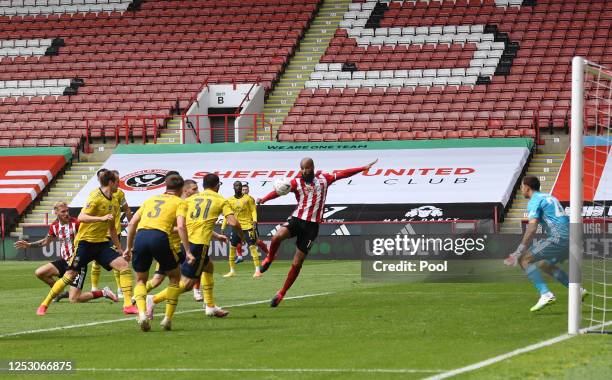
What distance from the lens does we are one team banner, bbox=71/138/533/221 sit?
125 feet

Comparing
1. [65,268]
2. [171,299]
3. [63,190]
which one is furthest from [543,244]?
[63,190]

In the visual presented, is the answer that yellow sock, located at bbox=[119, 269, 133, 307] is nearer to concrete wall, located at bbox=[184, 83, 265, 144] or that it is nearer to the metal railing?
the metal railing

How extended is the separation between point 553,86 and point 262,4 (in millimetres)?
14617

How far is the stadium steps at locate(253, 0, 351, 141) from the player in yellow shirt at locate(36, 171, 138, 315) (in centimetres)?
2794

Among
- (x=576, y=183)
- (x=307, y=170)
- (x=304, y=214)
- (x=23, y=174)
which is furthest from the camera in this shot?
(x=23, y=174)

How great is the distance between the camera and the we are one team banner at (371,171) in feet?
125

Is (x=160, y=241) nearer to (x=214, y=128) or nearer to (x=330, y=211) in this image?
(x=330, y=211)

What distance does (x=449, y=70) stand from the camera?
45875 millimetres

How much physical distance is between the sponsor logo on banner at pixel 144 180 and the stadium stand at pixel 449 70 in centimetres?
476

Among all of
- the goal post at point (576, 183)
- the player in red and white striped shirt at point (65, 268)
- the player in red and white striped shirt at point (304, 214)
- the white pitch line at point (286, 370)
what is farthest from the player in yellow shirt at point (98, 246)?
the goal post at point (576, 183)

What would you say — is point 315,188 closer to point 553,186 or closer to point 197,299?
point 197,299

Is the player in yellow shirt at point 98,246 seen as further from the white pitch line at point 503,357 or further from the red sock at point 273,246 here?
the white pitch line at point 503,357

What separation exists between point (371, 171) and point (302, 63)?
9.24 metres

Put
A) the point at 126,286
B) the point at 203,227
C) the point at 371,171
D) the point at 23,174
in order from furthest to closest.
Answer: the point at 23,174
the point at 371,171
the point at 126,286
the point at 203,227
